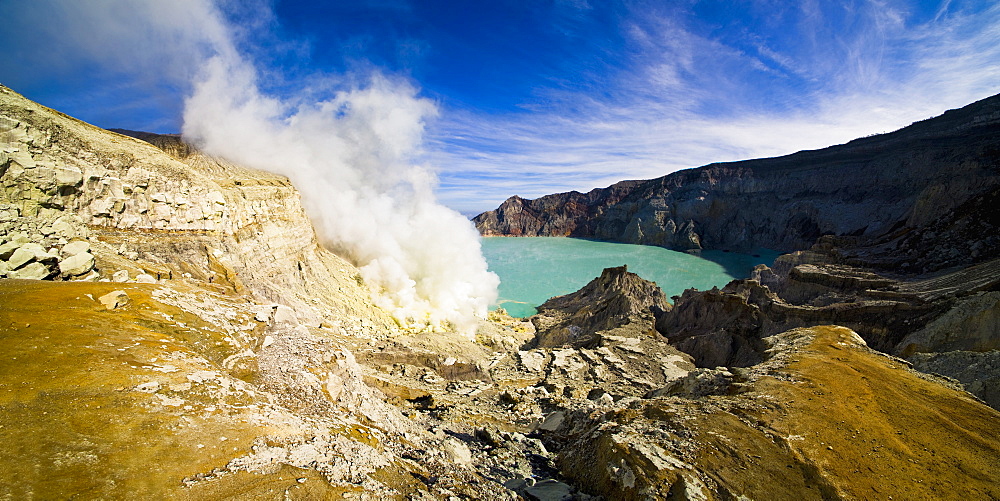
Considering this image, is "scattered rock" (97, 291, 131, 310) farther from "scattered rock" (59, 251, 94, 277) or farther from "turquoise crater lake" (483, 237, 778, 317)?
"turquoise crater lake" (483, 237, 778, 317)

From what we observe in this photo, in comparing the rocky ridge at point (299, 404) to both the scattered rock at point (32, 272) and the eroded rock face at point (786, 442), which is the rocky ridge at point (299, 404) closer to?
the eroded rock face at point (786, 442)

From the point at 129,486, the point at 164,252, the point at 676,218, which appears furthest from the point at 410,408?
the point at 676,218

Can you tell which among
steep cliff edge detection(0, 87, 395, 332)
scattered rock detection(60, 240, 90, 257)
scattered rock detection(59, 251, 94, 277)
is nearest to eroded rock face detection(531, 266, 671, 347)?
steep cliff edge detection(0, 87, 395, 332)

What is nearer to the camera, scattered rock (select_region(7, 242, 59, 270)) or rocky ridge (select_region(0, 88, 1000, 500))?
rocky ridge (select_region(0, 88, 1000, 500))

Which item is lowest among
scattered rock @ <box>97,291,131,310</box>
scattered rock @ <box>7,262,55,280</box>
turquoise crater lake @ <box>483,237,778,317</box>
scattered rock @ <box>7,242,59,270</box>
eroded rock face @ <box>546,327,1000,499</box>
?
turquoise crater lake @ <box>483,237,778,317</box>

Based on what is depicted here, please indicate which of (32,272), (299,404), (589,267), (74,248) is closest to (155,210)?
(74,248)

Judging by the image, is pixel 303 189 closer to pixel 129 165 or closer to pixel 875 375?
pixel 129 165
